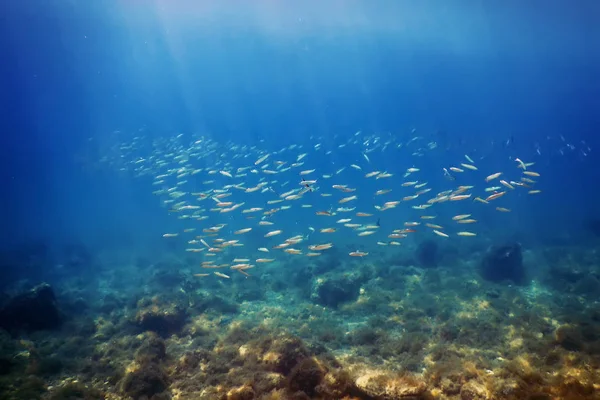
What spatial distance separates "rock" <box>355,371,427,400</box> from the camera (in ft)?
18.1

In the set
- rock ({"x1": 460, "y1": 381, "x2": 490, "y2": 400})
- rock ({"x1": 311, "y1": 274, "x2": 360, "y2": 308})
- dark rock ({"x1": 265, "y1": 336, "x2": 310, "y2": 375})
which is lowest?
rock ({"x1": 311, "y1": 274, "x2": 360, "y2": 308})

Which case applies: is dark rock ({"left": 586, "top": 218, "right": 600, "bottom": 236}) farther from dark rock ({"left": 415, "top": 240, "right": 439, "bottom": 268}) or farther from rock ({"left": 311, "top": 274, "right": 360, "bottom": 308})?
rock ({"left": 311, "top": 274, "right": 360, "bottom": 308})

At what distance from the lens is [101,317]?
13938mm

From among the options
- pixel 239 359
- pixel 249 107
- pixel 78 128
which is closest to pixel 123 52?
pixel 78 128

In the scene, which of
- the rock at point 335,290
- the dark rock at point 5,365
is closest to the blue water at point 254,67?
the rock at point 335,290

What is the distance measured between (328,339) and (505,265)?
1173 centimetres

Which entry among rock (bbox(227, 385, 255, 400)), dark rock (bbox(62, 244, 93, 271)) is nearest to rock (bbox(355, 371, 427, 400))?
rock (bbox(227, 385, 255, 400))

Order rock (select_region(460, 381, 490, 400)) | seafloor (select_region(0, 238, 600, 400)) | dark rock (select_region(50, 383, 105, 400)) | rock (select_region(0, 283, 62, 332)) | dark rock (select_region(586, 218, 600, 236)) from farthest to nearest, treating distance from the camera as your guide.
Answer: dark rock (select_region(586, 218, 600, 236)), rock (select_region(0, 283, 62, 332)), dark rock (select_region(50, 383, 105, 400)), seafloor (select_region(0, 238, 600, 400)), rock (select_region(460, 381, 490, 400))

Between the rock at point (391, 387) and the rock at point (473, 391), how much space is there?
1.29m

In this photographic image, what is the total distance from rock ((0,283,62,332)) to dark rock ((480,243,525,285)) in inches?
799

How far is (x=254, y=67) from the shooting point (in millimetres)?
91188

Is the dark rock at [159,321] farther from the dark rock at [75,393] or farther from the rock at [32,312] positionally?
the dark rock at [75,393]

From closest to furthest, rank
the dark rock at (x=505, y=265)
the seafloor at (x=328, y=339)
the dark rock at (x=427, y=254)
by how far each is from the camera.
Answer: the seafloor at (x=328, y=339) < the dark rock at (x=505, y=265) < the dark rock at (x=427, y=254)

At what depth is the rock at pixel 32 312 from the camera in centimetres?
1204
